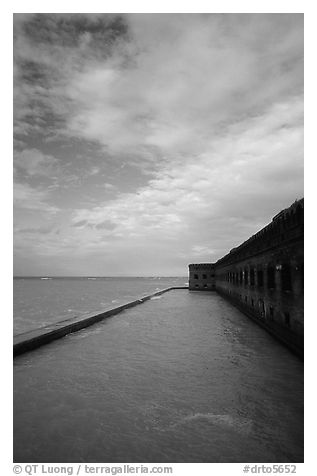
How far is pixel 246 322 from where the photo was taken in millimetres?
17688

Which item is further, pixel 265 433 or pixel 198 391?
pixel 198 391

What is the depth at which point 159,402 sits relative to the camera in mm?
6375

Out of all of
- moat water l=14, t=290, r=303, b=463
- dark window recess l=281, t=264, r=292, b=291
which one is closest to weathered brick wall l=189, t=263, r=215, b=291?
moat water l=14, t=290, r=303, b=463

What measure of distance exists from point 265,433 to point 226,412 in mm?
974

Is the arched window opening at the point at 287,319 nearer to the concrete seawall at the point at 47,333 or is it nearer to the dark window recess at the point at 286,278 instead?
the dark window recess at the point at 286,278

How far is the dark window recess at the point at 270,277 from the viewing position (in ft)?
44.3

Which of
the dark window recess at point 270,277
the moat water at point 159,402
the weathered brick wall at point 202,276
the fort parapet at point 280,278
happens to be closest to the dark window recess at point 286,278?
the fort parapet at point 280,278

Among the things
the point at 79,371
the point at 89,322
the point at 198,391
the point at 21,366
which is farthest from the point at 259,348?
the point at 89,322

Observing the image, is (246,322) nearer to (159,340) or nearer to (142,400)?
(159,340)

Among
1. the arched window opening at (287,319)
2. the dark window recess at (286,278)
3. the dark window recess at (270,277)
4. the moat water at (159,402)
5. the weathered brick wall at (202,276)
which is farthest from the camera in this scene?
the weathered brick wall at (202,276)

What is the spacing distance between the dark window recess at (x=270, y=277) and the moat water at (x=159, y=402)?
303cm

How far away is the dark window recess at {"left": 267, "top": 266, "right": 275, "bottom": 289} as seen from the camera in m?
13.5

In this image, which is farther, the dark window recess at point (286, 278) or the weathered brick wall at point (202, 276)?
the weathered brick wall at point (202, 276)

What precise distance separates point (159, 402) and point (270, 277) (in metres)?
9.59
